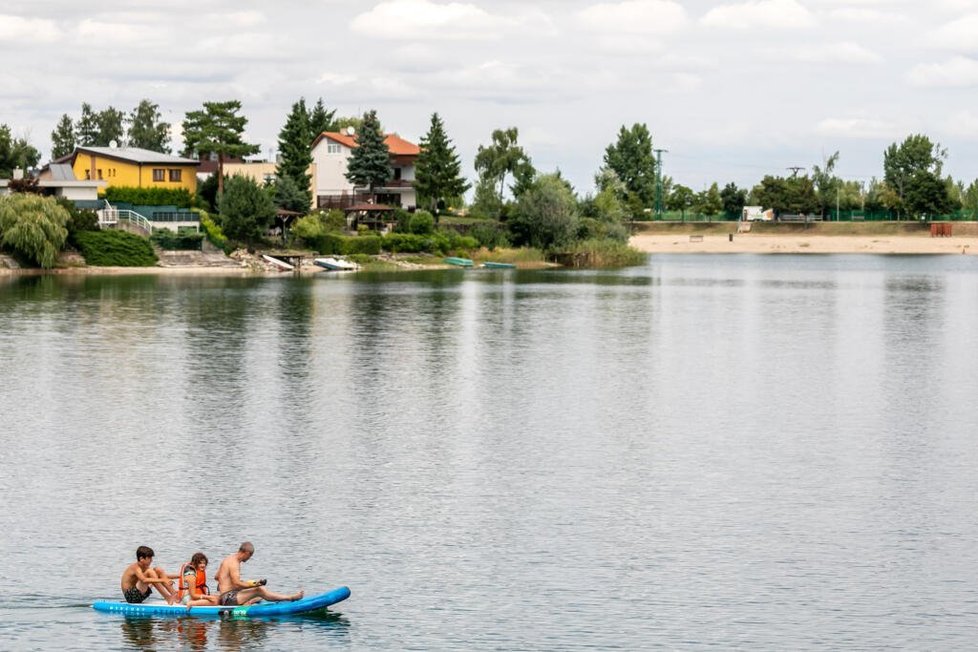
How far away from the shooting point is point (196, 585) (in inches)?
Result: 1254

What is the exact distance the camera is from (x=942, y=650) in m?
30.0

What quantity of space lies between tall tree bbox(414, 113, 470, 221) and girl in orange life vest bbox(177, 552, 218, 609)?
151 meters

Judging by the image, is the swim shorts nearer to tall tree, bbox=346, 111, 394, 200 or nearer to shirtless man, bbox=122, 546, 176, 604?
shirtless man, bbox=122, 546, 176, 604

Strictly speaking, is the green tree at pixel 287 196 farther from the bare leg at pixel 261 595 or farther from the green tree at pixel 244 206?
the bare leg at pixel 261 595

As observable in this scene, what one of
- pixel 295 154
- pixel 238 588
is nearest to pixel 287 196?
pixel 295 154

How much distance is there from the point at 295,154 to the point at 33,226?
4014 centimetres

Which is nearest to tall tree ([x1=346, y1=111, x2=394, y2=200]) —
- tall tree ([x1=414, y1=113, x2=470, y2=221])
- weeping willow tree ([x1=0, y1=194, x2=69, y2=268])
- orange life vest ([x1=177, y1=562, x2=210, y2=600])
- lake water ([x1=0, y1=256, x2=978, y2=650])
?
tall tree ([x1=414, y1=113, x2=470, y2=221])

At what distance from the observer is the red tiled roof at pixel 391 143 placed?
7421 inches

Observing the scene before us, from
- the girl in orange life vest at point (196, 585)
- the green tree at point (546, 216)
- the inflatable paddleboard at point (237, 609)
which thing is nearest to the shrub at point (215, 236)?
the green tree at point (546, 216)

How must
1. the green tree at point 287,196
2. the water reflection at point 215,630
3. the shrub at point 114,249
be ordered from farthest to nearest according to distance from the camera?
the green tree at point 287,196 < the shrub at point 114,249 < the water reflection at point 215,630

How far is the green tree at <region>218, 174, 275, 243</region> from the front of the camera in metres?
156

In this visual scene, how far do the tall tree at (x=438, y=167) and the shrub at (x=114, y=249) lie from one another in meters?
42.0

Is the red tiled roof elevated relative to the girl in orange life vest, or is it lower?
elevated

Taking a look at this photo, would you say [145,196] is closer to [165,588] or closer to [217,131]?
[217,131]
